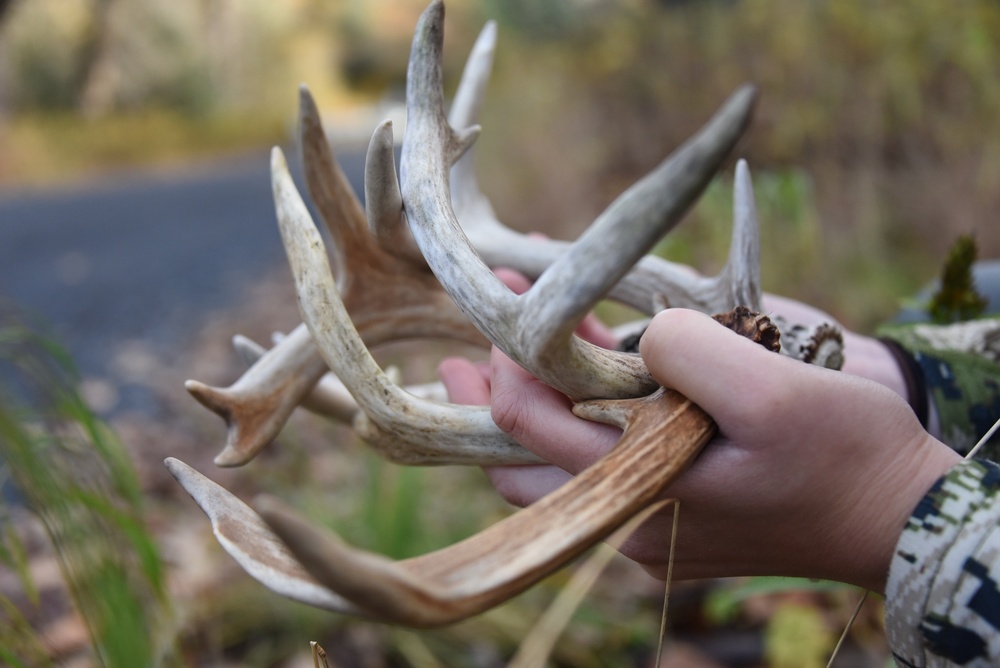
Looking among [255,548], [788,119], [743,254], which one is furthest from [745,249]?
[788,119]

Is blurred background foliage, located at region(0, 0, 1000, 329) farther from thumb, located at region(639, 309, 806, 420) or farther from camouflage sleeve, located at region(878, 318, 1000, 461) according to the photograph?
thumb, located at region(639, 309, 806, 420)

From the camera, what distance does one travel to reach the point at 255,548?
0.65 meters

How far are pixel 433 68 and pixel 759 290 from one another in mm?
475

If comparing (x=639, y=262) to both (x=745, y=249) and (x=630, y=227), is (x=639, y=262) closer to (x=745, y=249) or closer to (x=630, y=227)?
(x=745, y=249)

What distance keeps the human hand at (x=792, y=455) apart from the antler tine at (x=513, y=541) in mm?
38

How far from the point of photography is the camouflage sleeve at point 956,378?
103 centimetres

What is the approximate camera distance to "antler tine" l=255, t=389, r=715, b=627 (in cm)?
49

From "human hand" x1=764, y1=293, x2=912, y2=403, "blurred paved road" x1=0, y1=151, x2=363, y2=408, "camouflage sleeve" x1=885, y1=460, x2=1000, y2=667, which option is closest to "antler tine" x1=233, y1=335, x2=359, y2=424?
"human hand" x1=764, y1=293, x2=912, y2=403

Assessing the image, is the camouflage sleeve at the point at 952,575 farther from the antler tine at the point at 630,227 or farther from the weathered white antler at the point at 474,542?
the antler tine at the point at 630,227

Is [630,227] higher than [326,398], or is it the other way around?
[630,227]

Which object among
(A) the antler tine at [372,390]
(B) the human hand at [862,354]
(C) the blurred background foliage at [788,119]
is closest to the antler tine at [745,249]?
(B) the human hand at [862,354]

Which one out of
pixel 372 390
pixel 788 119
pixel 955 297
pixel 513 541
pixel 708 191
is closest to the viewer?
pixel 513 541

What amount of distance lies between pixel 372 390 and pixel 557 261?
12.0 inches

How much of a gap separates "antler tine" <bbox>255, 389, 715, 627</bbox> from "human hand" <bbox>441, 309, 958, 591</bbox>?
0.13 feet
